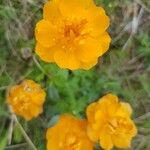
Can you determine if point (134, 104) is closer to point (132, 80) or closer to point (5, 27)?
point (132, 80)

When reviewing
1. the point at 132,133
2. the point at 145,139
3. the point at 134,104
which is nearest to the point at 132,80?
the point at 134,104

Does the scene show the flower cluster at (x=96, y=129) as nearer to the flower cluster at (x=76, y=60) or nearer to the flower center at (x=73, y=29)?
the flower cluster at (x=76, y=60)

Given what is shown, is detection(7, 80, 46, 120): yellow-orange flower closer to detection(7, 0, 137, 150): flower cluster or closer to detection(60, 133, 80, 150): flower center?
detection(7, 0, 137, 150): flower cluster

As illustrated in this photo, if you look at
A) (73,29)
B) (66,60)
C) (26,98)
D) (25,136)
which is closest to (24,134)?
(25,136)

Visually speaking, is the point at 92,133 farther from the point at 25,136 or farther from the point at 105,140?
the point at 25,136

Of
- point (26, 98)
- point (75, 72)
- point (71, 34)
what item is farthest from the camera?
point (75, 72)

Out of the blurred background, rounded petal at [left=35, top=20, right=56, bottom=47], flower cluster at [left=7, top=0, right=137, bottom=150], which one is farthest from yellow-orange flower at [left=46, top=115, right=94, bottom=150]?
rounded petal at [left=35, top=20, right=56, bottom=47]
